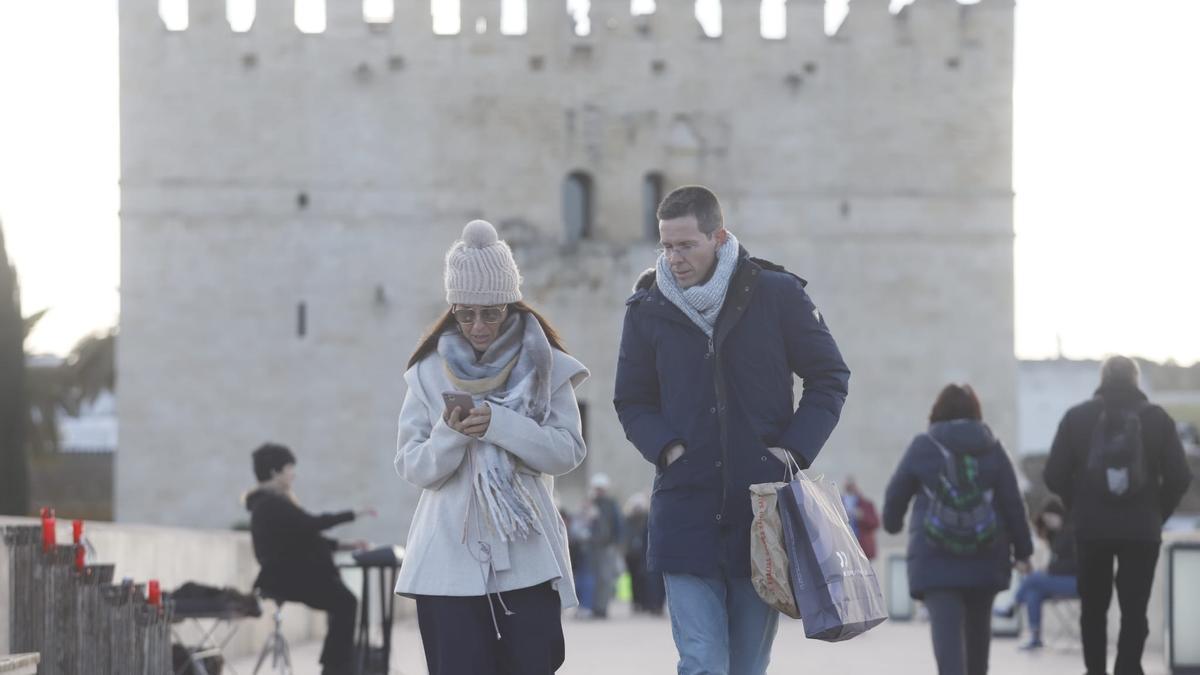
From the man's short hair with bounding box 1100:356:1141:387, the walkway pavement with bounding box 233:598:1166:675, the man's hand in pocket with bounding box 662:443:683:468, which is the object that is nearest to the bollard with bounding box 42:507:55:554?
the man's hand in pocket with bounding box 662:443:683:468

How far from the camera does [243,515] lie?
109ft

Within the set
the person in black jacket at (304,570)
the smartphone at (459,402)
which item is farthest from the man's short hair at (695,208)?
the person in black jacket at (304,570)

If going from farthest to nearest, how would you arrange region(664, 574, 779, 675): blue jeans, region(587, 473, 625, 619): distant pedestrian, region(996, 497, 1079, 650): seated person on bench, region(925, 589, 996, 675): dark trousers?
1. region(587, 473, 625, 619): distant pedestrian
2. region(996, 497, 1079, 650): seated person on bench
3. region(925, 589, 996, 675): dark trousers
4. region(664, 574, 779, 675): blue jeans

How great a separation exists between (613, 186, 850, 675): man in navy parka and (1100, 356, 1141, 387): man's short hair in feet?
11.5

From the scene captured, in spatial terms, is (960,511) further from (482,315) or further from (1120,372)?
(482,315)

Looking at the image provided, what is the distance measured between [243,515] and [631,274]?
707cm

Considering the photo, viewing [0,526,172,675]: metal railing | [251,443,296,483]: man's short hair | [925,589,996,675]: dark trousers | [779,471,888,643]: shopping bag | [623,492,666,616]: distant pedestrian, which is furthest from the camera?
[623,492,666,616]: distant pedestrian

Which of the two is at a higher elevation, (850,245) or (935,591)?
(850,245)

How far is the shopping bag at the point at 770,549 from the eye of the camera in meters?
5.80

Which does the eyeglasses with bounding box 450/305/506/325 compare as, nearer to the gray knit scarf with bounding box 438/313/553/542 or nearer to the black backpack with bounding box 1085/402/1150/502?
the gray knit scarf with bounding box 438/313/553/542

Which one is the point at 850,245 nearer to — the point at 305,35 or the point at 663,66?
the point at 663,66

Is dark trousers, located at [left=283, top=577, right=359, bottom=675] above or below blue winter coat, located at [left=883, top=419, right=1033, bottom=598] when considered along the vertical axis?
below

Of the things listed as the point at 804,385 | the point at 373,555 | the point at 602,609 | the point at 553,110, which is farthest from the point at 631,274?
the point at 804,385

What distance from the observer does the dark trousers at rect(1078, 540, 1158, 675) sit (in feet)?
30.7
